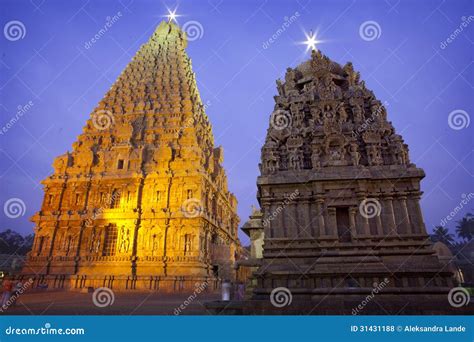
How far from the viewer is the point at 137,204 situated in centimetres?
2855

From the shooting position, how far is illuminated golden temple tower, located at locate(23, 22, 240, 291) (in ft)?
85.1

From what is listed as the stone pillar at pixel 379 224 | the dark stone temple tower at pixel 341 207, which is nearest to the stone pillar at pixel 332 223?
the dark stone temple tower at pixel 341 207

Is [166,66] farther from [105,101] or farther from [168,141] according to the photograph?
[168,141]

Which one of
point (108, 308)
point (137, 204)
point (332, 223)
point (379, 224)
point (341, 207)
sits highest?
point (137, 204)

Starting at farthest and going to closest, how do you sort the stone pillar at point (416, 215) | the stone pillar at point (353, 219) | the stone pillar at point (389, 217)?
the stone pillar at point (353, 219)
the stone pillar at point (389, 217)
the stone pillar at point (416, 215)

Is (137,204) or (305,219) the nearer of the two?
(305,219)

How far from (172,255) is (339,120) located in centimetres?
1872

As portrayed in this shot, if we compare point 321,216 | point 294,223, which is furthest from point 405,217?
point 294,223

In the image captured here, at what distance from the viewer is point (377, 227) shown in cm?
1185

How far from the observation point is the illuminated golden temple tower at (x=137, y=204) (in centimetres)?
2594

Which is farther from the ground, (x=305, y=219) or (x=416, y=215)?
(x=305, y=219)

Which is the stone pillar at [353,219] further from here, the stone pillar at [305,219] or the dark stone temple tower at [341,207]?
the stone pillar at [305,219]

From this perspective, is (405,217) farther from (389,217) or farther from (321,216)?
(321,216)

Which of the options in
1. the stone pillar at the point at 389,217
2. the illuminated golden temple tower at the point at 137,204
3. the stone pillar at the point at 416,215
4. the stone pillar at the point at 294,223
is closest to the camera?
the stone pillar at the point at 416,215
